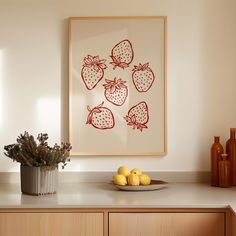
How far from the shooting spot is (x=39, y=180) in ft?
9.27

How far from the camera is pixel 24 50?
325 cm

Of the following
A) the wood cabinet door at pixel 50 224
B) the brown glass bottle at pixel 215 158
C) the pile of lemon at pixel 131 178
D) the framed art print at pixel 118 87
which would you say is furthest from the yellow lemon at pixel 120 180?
the brown glass bottle at pixel 215 158

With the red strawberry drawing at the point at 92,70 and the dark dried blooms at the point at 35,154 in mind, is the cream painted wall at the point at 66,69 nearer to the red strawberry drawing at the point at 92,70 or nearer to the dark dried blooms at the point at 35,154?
the red strawberry drawing at the point at 92,70

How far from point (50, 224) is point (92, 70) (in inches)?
41.4

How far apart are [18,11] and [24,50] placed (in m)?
0.24

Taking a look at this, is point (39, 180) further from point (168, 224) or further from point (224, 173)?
point (224, 173)

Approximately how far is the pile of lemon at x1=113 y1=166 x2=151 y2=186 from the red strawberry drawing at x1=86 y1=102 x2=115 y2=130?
335 mm

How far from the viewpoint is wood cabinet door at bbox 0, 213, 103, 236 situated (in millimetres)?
2588

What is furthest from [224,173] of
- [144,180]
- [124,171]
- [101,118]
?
[101,118]

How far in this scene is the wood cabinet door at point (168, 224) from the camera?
259 cm

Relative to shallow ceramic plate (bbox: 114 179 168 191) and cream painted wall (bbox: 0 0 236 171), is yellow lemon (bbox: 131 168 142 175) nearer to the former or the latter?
shallow ceramic plate (bbox: 114 179 168 191)

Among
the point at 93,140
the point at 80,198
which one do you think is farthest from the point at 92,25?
the point at 80,198

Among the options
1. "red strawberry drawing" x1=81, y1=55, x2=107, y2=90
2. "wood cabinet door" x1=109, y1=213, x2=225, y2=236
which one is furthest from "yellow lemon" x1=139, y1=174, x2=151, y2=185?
"red strawberry drawing" x1=81, y1=55, x2=107, y2=90

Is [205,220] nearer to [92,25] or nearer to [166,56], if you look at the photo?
[166,56]
